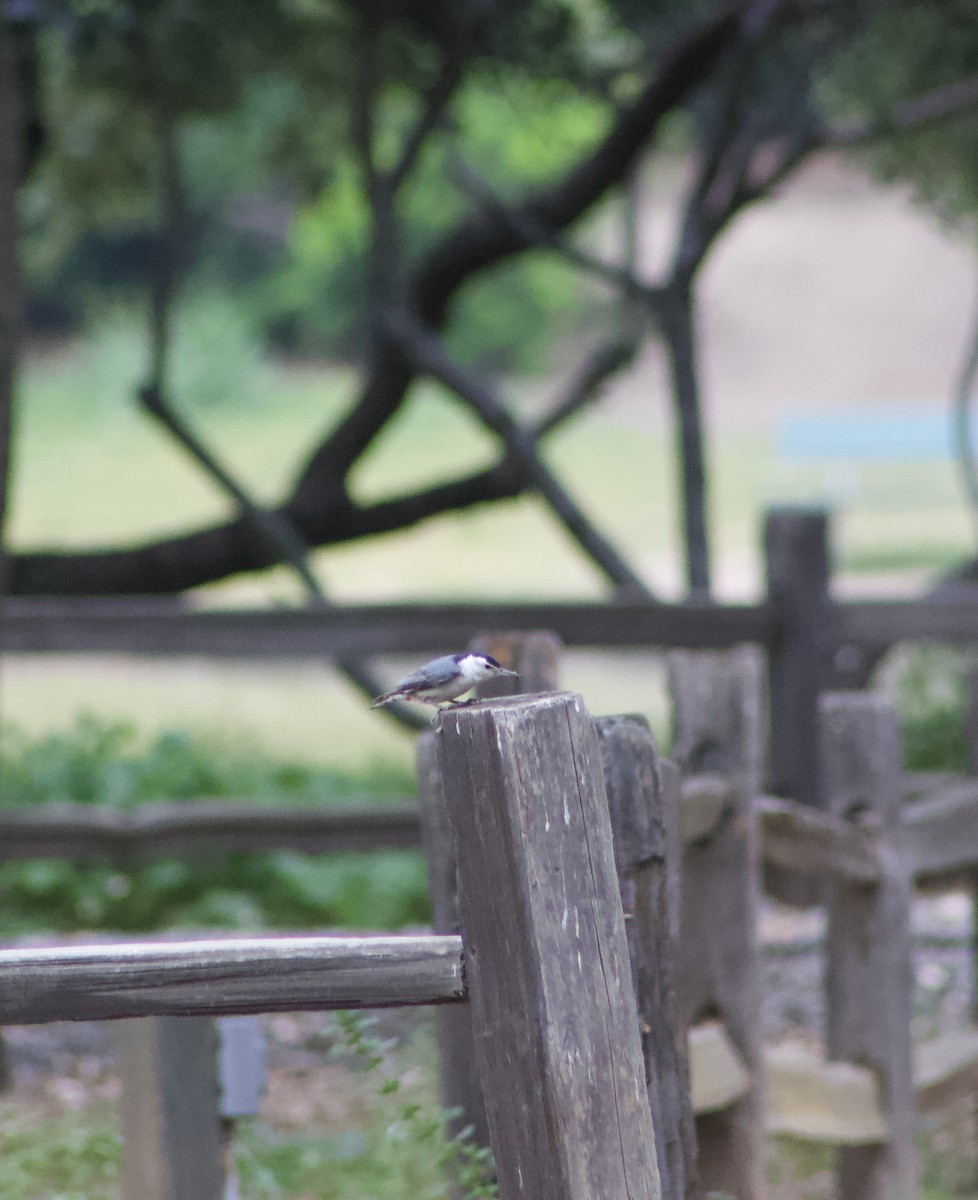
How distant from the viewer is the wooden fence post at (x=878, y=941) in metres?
3.15

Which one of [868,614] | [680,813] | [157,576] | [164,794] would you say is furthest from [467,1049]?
[157,576]

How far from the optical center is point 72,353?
106 ft

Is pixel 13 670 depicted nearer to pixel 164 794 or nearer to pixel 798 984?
pixel 164 794

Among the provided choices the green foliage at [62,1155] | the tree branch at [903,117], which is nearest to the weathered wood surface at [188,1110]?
the green foliage at [62,1155]

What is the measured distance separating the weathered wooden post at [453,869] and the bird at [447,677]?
2.19 feet

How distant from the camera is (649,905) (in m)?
2.01

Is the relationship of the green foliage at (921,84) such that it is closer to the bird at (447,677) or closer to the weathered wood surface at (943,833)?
the weathered wood surface at (943,833)

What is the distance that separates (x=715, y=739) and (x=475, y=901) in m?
1.20

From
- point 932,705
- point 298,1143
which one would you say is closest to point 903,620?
point 298,1143

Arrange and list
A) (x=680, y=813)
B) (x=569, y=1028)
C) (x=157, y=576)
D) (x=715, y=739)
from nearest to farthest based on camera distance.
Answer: (x=569, y=1028), (x=680, y=813), (x=715, y=739), (x=157, y=576)

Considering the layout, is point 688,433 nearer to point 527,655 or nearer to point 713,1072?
point 527,655

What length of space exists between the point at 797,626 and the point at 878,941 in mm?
2380

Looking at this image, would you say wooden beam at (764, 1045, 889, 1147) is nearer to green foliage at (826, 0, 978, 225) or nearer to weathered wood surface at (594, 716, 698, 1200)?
weathered wood surface at (594, 716, 698, 1200)

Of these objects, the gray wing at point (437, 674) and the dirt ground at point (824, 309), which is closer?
the gray wing at point (437, 674)
